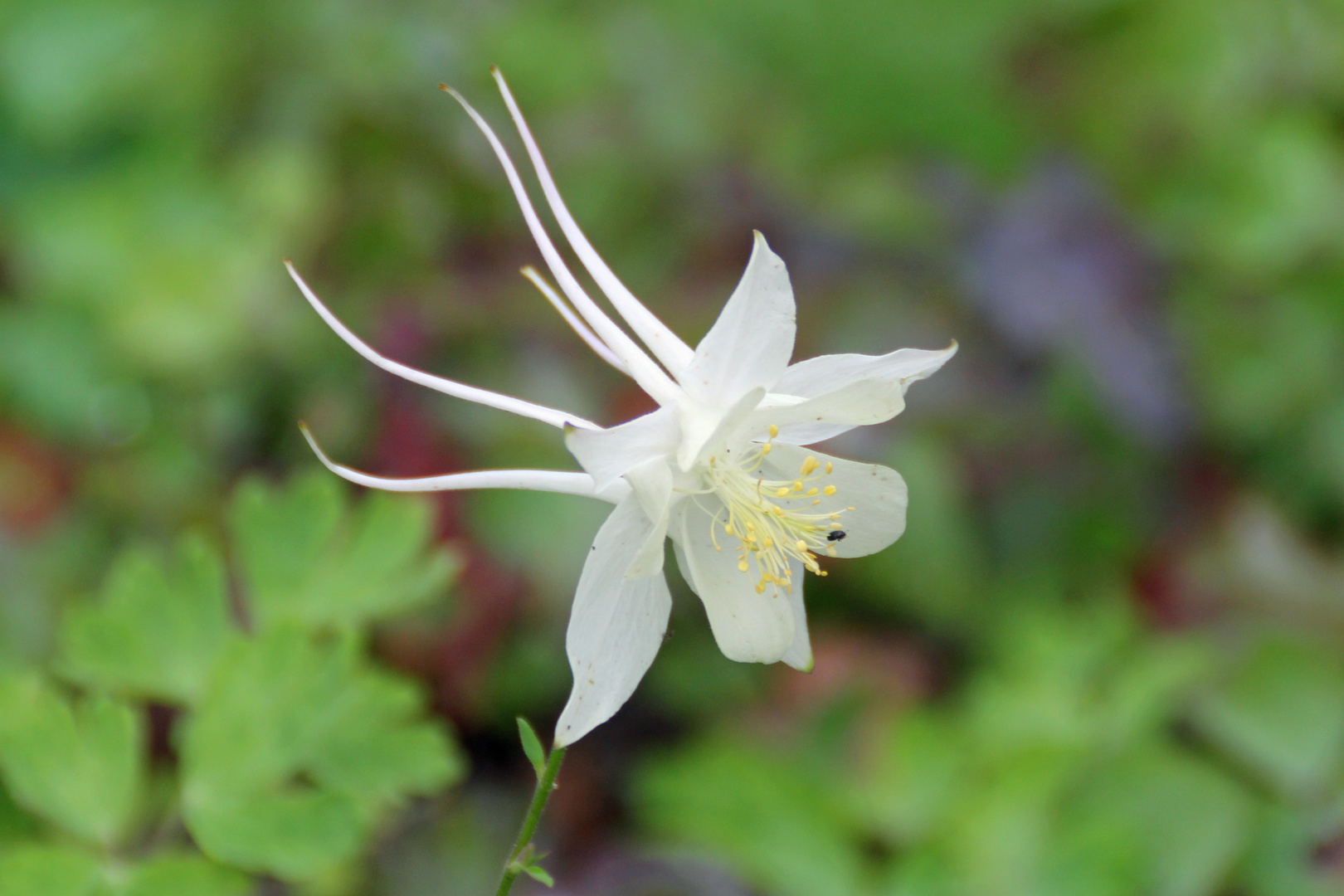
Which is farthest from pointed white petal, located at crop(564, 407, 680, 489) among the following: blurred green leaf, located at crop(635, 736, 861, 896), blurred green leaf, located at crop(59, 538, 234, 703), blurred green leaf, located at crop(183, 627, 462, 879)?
blurred green leaf, located at crop(635, 736, 861, 896)

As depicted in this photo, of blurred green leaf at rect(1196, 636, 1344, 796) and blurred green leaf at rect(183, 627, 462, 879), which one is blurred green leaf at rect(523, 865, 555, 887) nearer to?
blurred green leaf at rect(183, 627, 462, 879)

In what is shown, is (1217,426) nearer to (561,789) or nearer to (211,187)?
(561,789)

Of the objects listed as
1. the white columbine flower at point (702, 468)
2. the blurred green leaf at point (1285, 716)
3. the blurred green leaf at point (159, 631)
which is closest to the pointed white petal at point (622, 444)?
the white columbine flower at point (702, 468)

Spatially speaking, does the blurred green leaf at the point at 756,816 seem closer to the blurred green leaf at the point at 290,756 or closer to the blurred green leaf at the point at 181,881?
the blurred green leaf at the point at 290,756

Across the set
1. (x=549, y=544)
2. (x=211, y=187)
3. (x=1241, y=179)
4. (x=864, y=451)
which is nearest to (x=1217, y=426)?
(x=1241, y=179)

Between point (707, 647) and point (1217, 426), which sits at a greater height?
point (1217, 426)

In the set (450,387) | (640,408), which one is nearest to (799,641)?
(450,387)
